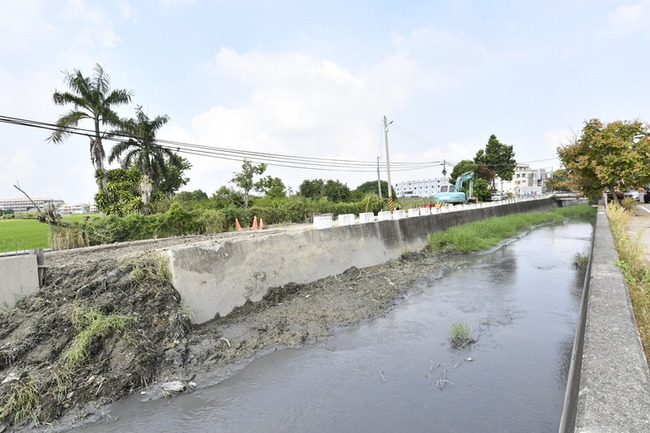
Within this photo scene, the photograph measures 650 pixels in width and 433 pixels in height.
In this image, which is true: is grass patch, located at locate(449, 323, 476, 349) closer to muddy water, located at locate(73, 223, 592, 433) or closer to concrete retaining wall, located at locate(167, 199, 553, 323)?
muddy water, located at locate(73, 223, 592, 433)

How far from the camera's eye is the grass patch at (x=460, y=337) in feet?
20.4

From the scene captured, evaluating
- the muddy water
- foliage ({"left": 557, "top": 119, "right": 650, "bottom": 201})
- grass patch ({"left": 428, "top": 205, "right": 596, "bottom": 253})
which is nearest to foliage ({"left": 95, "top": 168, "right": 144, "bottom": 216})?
grass patch ({"left": 428, "top": 205, "right": 596, "bottom": 253})

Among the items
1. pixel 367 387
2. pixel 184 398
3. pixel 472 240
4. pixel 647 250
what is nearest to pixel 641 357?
pixel 367 387

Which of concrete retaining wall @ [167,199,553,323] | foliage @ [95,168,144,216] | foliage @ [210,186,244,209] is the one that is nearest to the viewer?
concrete retaining wall @ [167,199,553,323]

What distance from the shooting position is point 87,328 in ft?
17.1

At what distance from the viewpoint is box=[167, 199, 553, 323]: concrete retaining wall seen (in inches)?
268

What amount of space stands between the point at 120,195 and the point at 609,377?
20.2 metres

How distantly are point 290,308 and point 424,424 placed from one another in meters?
3.93

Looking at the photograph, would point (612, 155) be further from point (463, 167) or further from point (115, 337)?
point (463, 167)

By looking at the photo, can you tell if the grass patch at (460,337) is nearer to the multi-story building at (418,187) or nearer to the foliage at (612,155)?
the foliage at (612,155)

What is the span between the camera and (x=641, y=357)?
9.54 ft

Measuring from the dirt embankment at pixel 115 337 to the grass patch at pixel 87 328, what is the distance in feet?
0.04

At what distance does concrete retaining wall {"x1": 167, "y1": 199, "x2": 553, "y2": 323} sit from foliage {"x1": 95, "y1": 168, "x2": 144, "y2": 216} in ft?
36.9

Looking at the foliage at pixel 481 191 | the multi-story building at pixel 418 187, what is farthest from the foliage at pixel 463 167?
the multi-story building at pixel 418 187
